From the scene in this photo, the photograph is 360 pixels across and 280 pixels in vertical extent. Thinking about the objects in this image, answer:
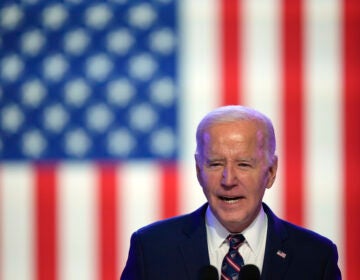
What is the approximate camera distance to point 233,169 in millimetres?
1387

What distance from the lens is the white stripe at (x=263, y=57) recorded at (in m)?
2.69

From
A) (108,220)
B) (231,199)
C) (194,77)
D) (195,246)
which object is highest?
(194,77)

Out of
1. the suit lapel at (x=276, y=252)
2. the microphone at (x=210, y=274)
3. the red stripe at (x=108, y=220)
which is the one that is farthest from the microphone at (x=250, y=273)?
the red stripe at (x=108, y=220)

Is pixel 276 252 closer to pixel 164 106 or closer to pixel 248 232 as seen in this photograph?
pixel 248 232

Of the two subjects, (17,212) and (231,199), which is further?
(17,212)

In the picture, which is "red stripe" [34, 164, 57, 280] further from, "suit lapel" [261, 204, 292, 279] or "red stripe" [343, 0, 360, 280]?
"suit lapel" [261, 204, 292, 279]

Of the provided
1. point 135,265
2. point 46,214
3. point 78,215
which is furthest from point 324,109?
point 135,265

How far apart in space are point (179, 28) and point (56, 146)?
2.35 ft

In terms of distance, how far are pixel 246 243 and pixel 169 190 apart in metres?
1.26

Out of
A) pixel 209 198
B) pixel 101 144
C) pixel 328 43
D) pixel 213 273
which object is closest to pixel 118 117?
pixel 101 144

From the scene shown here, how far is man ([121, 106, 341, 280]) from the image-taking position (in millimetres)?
1396

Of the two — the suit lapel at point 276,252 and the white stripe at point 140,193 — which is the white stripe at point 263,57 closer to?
the white stripe at point 140,193

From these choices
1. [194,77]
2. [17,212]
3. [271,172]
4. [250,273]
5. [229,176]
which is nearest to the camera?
[250,273]

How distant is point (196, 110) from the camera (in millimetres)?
2676
